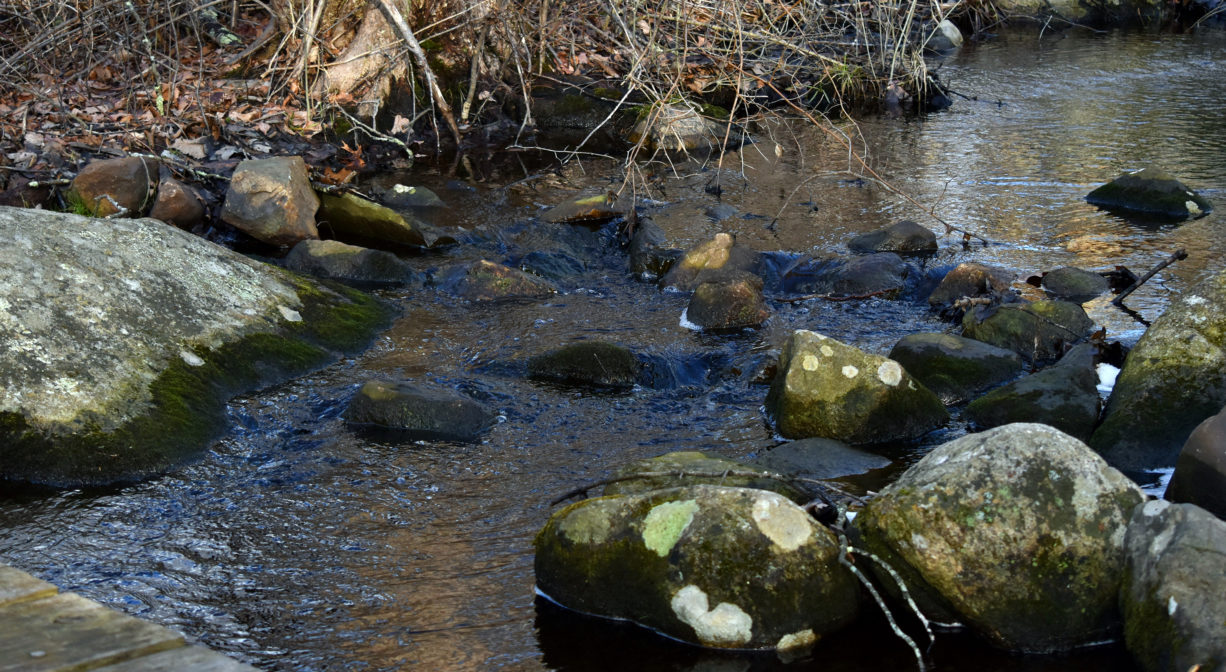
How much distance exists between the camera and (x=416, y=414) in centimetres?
546

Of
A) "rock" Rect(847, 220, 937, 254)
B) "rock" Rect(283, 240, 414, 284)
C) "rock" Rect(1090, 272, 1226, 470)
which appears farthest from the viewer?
"rock" Rect(847, 220, 937, 254)

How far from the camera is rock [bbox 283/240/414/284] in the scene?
26.3 feet

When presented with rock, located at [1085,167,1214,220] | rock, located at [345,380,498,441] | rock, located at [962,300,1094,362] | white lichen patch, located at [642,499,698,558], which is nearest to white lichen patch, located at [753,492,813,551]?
white lichen patch, located at [642,499,698,558]

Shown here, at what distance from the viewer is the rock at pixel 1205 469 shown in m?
4.05

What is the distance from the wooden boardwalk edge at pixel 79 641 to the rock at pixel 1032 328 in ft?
16.7

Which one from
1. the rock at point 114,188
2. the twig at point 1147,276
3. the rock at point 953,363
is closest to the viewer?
the rock at point 953,363

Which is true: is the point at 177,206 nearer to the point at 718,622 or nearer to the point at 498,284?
the point at 498,284

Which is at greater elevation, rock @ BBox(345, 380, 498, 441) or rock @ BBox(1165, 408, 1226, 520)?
rock @ BBox(1165, 408, 1226, 520)

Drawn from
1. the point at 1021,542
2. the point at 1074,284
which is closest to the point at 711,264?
the point at 1074,284

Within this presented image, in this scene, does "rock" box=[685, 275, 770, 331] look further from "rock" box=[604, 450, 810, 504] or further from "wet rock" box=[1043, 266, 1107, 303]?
"rock" box=[604, 450, 810, 504]

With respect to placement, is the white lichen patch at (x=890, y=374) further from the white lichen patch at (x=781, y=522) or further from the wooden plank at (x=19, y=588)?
the wooden plank at (x=19, y=588)

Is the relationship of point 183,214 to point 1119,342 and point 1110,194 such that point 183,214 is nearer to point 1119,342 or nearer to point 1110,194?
point 1119,342

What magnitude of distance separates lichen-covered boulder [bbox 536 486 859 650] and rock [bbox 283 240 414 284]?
4.51m

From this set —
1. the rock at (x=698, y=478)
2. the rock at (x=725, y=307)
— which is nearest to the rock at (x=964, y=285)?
the rock at (x=725, y=307)
